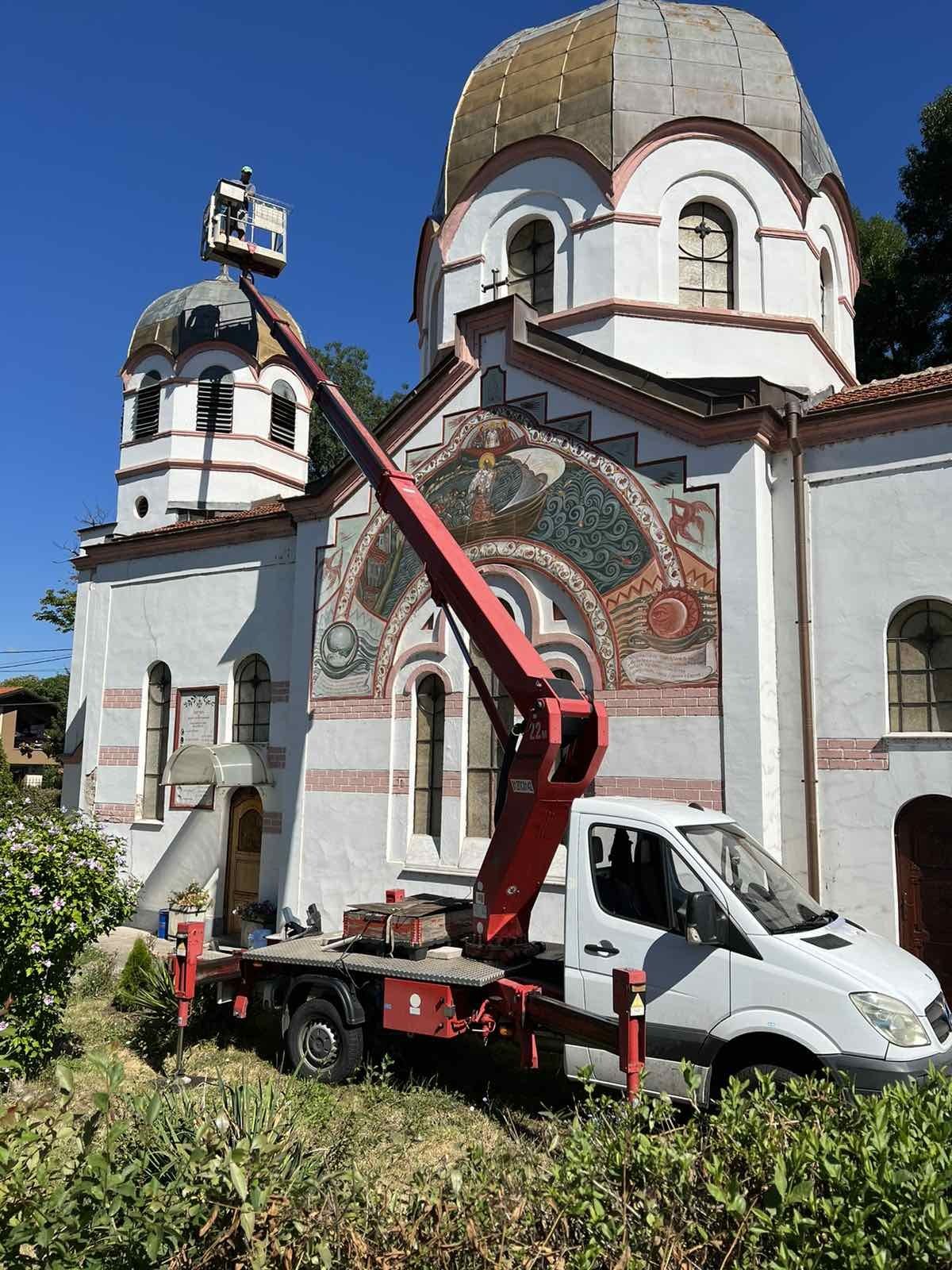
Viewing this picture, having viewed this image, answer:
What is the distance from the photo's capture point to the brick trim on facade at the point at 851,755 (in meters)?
9.98

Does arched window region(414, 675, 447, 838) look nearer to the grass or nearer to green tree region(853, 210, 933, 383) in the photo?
the grass

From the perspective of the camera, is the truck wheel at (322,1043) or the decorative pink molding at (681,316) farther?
the decorative pink molding at (681,316)

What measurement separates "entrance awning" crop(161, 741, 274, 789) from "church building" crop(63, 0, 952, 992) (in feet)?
0.38

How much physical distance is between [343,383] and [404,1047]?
3203cm

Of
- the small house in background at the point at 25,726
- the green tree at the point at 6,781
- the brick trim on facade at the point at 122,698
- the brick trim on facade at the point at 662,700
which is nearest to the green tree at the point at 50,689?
the small house in background at the point at 25,726

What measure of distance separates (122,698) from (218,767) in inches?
145

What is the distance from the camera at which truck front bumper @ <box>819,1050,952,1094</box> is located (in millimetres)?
5840

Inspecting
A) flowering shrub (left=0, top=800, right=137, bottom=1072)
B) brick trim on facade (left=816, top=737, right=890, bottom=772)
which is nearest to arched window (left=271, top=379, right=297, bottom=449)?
flowering shrub (left=0, top=800, right=137, bottom=1072)

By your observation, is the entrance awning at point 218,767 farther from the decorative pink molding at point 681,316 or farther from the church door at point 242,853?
the decorative pink molding at point 681,316

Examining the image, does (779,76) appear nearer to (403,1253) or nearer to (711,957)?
(711,957)

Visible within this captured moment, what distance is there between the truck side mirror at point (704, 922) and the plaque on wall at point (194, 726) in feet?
34.5

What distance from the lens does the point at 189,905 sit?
14.9 meters

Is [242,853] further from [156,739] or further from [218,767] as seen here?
[156,739]

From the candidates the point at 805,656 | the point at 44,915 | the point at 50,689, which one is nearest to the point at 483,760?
the point at 805,656
